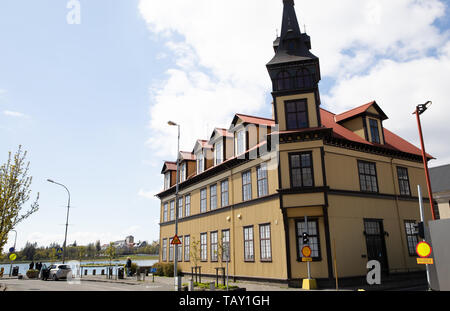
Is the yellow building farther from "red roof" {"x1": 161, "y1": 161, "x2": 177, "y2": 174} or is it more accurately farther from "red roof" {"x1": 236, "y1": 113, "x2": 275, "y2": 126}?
"red roof" {"x1": 161, "y1": 161, "x2": 177, "y2": 174}

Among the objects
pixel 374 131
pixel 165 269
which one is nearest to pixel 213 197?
pixel 165 269

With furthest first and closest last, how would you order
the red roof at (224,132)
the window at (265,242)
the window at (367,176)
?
the red roof at (224,132) → the window at (367,176) → the window at (265,242)

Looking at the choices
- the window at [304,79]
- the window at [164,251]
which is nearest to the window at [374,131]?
the window at [304,79]

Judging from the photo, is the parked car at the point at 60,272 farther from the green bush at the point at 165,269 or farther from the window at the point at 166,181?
the window at the point at 166,181

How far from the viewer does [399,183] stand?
87.6 feet

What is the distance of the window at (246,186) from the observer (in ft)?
85.4

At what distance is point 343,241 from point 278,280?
16.7 ft

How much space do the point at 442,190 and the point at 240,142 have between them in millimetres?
33120

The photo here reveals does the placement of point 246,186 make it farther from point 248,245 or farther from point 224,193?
point 248,245

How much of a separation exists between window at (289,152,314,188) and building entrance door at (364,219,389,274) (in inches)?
226

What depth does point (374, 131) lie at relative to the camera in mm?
26969

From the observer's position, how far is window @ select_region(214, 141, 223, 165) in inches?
1196

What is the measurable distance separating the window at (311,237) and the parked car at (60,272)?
81.4ft
